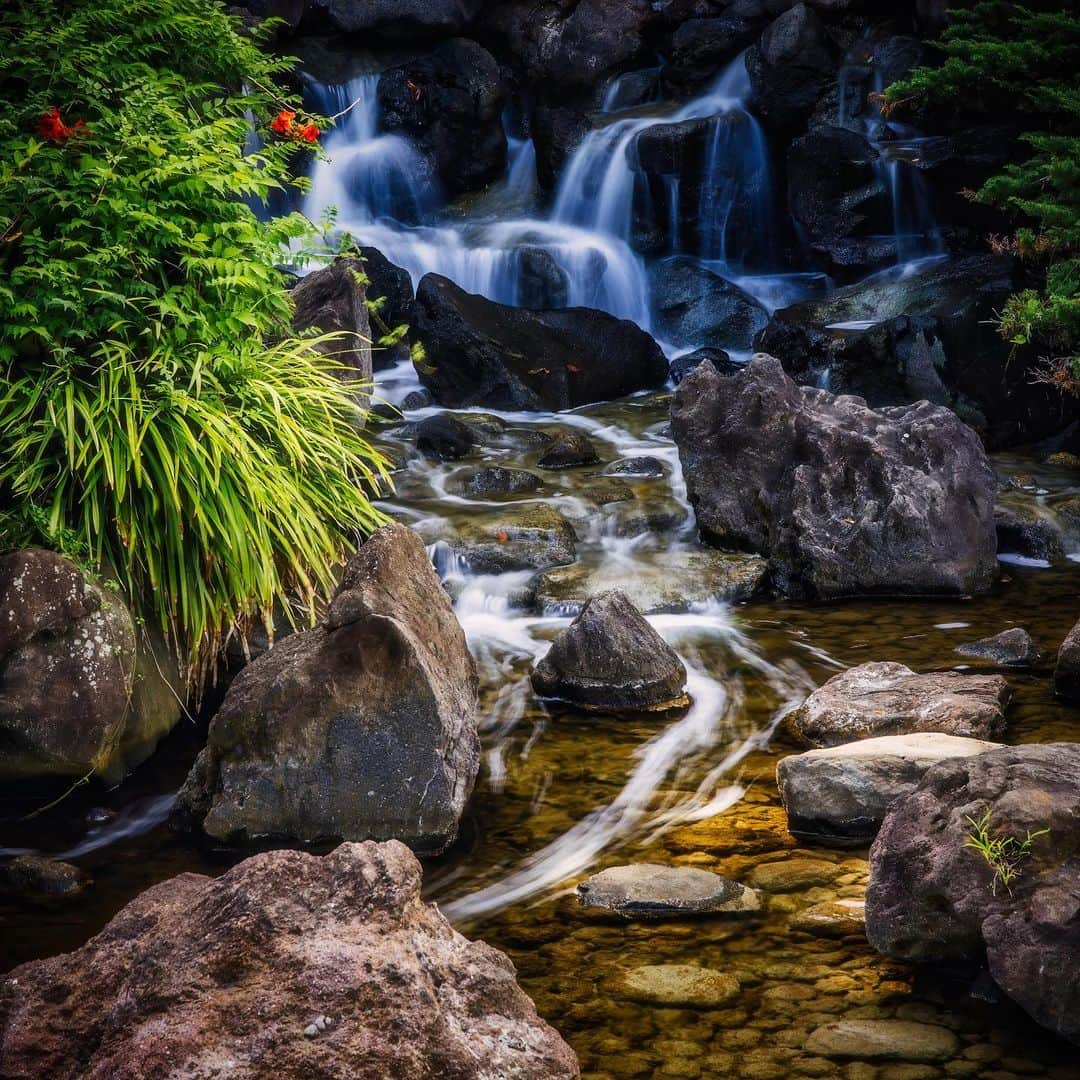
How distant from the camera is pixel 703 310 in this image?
52.0ft

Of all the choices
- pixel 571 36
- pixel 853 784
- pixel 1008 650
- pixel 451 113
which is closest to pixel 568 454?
pixel 1008 650

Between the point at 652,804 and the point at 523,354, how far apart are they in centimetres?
904

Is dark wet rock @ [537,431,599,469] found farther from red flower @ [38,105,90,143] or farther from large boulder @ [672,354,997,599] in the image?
red flower @ [38,105,90,143]

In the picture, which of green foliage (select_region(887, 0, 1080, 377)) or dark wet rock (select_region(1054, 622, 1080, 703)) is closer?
dark wet rock (select_region(1054, 622, 1080, 703))

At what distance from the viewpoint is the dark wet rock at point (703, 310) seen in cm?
1562

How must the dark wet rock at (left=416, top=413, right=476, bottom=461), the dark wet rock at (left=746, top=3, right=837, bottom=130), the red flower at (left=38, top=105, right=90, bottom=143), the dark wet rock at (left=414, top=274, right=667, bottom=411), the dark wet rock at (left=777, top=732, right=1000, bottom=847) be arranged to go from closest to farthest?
1. the dark wet rock at (left=777, top=732, right=1000, bottom=847)
2. the red flower at (left=38, top=105, right=90, bottom=143)
3. the dark wet rock at (left=416, top=413, right=476, bottom=461)
4. the dark wet rock at (left=414, top=274, right=667, bottom=411)
5. the dark wet rock at (left=746, top=3, right=837, bottom=130)

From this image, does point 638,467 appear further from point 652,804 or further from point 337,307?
point 652,804

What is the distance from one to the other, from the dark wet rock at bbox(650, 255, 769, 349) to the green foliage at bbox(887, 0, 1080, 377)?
318 cm

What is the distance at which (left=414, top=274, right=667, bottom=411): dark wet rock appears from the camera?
13.0m

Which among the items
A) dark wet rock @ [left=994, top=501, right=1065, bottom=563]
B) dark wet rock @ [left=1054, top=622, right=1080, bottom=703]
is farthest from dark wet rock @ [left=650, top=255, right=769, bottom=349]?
dark wet rock @ [left=1054, top=622, right=1080, bottom=703]

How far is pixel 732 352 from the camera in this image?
15.4m

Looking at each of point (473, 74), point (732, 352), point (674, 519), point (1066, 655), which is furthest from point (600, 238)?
point (1066, 655)

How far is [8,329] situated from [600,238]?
12.8 m

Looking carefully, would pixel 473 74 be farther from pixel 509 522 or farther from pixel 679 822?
pixel 679 822
